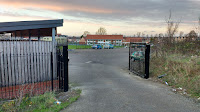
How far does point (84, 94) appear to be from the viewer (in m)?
6.27

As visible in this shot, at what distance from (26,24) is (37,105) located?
12.6ft

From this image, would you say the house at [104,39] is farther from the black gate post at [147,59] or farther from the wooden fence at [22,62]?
the wooden fence at [22,62]

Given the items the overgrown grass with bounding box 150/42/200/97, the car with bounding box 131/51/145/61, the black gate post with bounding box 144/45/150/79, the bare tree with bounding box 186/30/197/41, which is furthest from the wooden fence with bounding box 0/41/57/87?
the bare tree with bounding box 186/30/197/41

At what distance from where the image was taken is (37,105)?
5102mm

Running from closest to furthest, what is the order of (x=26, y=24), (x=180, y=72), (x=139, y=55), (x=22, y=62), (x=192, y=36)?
1. (x=26, y=24)
2. (x=22, y=62)
3. (x=180, y=72)
4. (x=139, y=55)
5. (x=192, y=36)

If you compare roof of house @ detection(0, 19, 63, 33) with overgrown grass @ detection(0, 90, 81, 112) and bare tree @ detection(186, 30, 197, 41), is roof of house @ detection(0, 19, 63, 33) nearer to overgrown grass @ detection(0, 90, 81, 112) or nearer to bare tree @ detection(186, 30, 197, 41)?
overgrown grass @ detection(0, 90, 81, 112)

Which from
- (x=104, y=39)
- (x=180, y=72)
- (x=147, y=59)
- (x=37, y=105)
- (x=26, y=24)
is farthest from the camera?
(x=104, y=39)

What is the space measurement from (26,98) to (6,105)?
633 mm

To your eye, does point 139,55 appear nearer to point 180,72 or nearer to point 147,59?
point 147,59

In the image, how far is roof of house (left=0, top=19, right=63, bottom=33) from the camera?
6.70 m

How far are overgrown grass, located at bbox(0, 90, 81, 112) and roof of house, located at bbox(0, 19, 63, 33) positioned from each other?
3.21m

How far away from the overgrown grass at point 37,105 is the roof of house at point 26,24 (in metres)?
3.21

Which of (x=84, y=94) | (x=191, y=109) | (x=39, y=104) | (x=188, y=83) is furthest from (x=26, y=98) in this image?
(x=188, y=83)

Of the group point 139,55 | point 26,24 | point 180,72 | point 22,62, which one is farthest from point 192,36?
point 22,62
